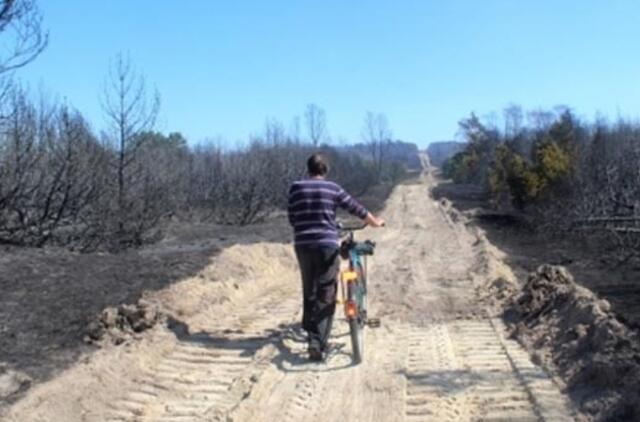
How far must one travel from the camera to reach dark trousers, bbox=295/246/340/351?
7.74m

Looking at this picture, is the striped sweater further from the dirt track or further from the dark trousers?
the dirt track

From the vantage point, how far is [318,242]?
25.2ft

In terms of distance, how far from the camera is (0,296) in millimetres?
10359

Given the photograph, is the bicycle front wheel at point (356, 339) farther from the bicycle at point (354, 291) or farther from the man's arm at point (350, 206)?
the man's arm at point (350, 206)

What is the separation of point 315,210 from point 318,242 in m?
Result: 0.31

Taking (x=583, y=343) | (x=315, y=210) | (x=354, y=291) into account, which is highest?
(x=315, y=210)

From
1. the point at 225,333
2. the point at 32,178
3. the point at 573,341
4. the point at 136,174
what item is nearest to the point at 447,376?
the point at 573,341

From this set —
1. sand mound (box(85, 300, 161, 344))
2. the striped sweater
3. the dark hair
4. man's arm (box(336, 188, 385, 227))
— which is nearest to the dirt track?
sand mound (box(85, 300, 161, 344))

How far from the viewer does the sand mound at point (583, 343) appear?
6062 mm

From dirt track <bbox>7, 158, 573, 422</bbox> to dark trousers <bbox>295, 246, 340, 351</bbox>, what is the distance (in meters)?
0.31

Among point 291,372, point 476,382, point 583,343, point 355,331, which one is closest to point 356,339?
point 355,331

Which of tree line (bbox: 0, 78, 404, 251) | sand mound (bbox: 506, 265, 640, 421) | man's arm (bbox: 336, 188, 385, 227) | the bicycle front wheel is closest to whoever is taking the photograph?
sand mound (bbox: 506, 265, 640, 421)

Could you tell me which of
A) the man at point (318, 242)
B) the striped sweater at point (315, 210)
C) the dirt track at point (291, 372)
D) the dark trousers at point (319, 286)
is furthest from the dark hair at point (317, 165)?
the dirt track at point (291, 372)

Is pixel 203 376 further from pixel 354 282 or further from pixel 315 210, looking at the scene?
pixel 315 210
